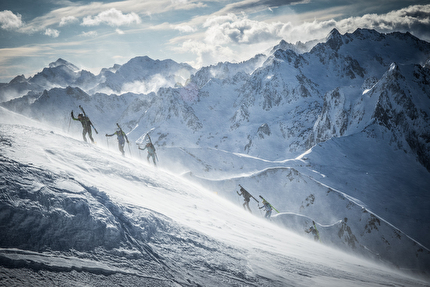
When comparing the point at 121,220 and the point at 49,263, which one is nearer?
the point at 49,263

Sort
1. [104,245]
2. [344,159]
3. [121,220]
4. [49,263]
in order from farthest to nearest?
[344,159], [121,220], [104,245], [49,263]

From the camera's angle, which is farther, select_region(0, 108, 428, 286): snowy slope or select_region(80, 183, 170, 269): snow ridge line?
select_region(80, 183, 170, 269): snow ridge line

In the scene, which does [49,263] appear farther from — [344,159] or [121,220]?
[344,159]

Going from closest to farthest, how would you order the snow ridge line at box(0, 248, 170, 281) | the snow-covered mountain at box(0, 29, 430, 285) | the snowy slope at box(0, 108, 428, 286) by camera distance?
the snow ridge line at box(0, 248, 170, 281) → the snowy slope at box(0, 108, 428, 286) → the snow-covered mountain at box(0, 29, 430, 285)

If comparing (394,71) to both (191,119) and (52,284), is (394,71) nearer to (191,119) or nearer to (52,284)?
(52,284)

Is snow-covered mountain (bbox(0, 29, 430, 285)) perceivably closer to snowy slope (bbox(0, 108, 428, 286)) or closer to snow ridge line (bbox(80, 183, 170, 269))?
snow ridge line (bbox(80, 183, 170, 269))

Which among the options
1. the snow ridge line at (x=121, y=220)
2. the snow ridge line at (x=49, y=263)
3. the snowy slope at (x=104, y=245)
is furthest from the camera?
the snow ridge line at (x=121, y=220)

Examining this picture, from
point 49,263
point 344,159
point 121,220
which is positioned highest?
point 344,159

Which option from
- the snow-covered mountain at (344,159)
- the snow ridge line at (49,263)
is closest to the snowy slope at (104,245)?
the snow ridge line at (49,263)

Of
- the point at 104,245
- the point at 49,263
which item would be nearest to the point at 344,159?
the point at 104,245

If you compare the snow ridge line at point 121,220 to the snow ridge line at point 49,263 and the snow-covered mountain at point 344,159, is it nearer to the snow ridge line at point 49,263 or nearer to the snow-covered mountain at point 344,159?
the snow ridge line at point 49,263

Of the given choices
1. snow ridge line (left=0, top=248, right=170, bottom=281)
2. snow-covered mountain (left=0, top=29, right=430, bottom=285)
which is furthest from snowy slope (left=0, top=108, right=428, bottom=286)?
snow-covered mountain (left=0, top=29, right=430, bottom=285)

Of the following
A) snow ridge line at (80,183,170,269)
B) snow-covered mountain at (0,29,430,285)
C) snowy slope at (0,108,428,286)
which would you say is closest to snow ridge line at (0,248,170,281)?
snowy slope at (0,108,428,286)

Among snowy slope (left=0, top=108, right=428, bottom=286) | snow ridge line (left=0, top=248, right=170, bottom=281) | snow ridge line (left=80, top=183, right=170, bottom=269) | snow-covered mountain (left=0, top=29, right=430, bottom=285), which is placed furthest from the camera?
snow-covered mountain (left=0, top=29, right=430, bottom=285)
